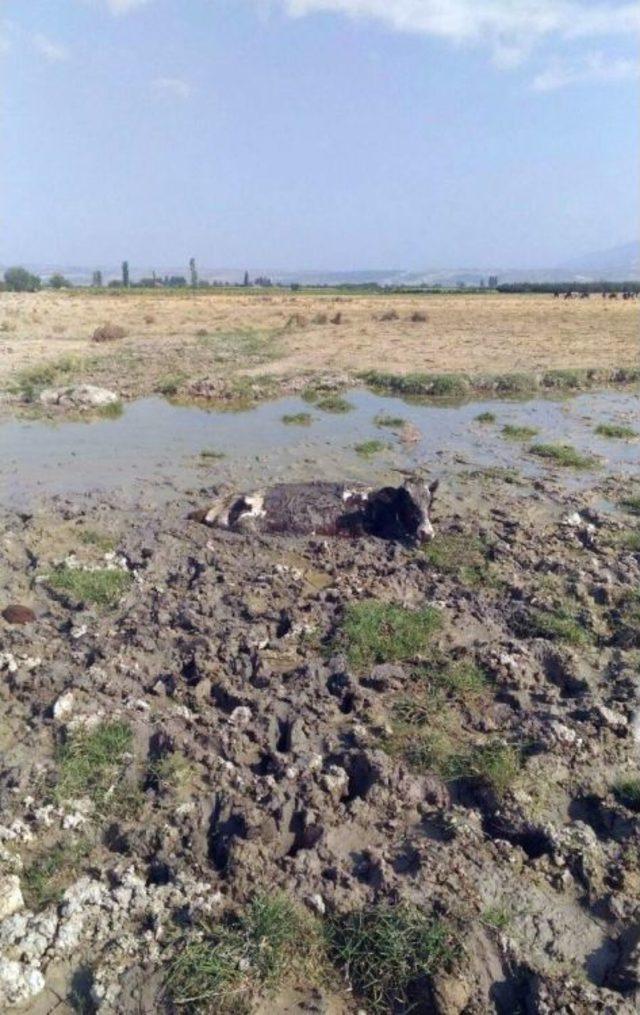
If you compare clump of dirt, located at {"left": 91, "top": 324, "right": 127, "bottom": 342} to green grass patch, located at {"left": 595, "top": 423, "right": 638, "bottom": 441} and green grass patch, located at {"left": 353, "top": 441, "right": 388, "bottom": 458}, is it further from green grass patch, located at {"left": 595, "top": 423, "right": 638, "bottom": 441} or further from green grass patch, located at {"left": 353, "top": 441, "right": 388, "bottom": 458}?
green grass patch, located at {"left": 595, "top": 423, "right": 638, "bottom": 441}

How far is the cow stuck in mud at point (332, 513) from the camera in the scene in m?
8.66

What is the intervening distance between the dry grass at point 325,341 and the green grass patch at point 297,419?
4.51 metres

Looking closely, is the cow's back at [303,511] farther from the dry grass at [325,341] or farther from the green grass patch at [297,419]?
the dry grass at [325,341]

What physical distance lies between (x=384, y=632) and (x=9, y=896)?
139 inches

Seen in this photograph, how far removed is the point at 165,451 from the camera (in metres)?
12.8

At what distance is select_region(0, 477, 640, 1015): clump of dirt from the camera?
347 centimetres

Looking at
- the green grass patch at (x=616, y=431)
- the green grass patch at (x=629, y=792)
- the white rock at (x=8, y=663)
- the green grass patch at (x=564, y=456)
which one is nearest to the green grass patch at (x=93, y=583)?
the white rock at (x=8, y=663)

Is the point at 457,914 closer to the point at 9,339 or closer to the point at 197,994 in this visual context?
the point at 197,994

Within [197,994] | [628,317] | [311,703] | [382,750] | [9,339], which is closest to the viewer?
[197,994]

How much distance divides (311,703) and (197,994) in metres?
2.29

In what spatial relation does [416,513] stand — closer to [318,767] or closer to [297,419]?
[318,767]

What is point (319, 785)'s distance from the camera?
4570 mm

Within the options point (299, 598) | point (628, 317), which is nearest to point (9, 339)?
point (299, 598)

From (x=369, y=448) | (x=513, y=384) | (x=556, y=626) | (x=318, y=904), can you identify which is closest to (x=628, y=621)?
(x=556, y=626)
